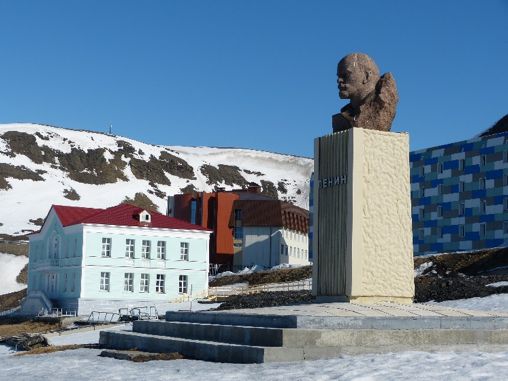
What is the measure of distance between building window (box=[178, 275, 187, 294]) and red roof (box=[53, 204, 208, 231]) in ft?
9.42

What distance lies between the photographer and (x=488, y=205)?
58000 millimetres

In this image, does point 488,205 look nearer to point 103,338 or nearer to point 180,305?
point 180,305

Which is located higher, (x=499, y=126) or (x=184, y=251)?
(x=499, y=126)

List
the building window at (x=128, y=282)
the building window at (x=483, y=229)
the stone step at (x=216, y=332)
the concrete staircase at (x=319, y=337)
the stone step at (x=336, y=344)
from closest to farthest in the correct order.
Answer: the stone step at (x=336, y=344)
the concrete staircase at (x=319, y=337)
the stone step at (x=216, y=332)
the building window at (x=128, y=282)
the building window at (x=483, y=229)

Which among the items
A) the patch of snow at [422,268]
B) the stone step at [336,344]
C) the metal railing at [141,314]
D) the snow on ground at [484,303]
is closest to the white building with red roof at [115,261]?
the metal railing at [141,314]

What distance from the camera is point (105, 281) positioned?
44.8 meters

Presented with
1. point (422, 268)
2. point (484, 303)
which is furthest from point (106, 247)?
point (484, 303)

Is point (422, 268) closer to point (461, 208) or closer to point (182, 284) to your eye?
point (182, 284)

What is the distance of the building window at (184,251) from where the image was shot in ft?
157

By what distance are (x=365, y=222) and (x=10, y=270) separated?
231ft

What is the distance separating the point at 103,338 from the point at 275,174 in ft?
533

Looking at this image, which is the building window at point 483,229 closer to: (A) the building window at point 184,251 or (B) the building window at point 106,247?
(A) the building window at point 184,251

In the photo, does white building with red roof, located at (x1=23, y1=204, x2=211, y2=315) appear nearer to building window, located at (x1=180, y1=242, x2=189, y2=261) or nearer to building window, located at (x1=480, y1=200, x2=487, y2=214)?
building window, located at (x1=180, y1=242, x2=189, y2=261)

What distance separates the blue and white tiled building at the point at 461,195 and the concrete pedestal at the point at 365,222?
41829 mm
